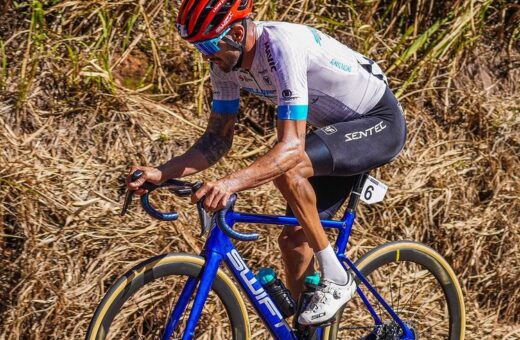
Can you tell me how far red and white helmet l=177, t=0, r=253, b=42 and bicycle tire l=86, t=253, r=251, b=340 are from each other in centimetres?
94

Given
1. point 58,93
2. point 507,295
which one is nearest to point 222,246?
point 58,93

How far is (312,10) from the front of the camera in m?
6.89

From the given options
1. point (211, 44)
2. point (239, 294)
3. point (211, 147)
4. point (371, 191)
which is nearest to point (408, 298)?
point (371, 191)

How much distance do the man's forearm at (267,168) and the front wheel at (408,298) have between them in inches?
34.7

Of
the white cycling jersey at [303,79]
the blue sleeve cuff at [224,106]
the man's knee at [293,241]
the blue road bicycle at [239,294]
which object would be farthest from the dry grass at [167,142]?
the white cycling jersey at [303,79]

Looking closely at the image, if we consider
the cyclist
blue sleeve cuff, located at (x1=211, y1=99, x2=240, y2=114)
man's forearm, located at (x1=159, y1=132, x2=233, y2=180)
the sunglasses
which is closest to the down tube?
the cyclist

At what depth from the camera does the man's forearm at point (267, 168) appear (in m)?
3.71

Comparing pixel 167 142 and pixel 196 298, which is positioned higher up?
pixel 196 298

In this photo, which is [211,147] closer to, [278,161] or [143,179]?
[143,179]

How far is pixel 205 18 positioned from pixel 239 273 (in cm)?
113

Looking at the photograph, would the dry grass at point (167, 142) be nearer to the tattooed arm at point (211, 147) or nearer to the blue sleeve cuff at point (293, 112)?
the tattooed arm at point (211, 147)

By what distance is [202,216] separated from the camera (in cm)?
384

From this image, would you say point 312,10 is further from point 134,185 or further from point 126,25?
point 134,185

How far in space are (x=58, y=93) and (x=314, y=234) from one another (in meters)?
2.57
